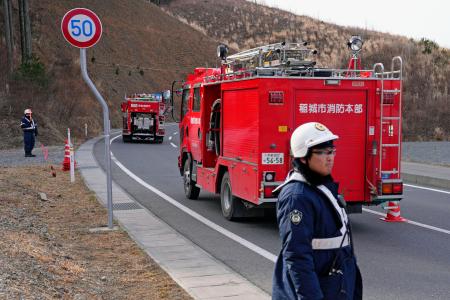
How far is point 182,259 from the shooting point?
299 inches

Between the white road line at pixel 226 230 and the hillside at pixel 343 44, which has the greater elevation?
the hillside at pixel 343 44

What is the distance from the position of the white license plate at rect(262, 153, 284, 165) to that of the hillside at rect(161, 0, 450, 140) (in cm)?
2364

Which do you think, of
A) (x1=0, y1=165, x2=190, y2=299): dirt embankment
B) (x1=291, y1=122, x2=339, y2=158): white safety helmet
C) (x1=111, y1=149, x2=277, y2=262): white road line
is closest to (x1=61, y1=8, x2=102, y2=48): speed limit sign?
(x1=0, y1=165, x2=190, y2=299): dirt embankment

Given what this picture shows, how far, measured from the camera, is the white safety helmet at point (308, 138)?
3332 millimetres

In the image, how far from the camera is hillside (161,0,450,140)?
109 ft

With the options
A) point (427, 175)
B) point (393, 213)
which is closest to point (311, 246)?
point (393, 213)

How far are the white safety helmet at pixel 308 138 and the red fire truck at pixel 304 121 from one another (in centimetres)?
570

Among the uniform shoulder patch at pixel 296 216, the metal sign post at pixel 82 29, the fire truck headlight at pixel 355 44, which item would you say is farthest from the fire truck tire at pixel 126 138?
the uniform shoulder patch at pixel 296 216

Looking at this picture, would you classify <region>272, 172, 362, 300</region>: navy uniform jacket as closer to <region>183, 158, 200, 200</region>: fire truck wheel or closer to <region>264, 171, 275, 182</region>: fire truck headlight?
<region>264, 171, 275, 182</region>: fire truck headlight

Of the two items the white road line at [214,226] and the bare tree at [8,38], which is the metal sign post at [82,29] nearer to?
the white road line at [214,226]

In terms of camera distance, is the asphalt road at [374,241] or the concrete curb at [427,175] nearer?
the asphalt road at [374,241]

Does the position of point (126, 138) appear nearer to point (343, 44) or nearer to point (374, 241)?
point (374, 241)

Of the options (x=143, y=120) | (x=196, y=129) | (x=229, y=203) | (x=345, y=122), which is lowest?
(x=229, y=203)

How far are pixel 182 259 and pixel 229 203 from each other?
126 inches
